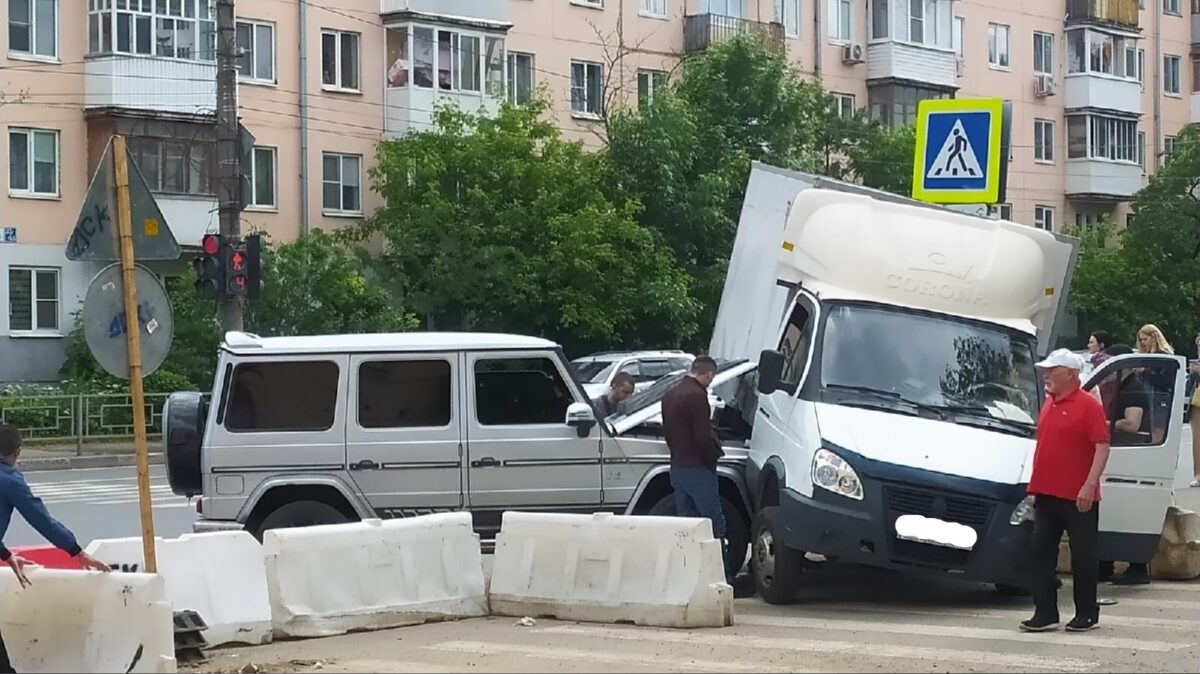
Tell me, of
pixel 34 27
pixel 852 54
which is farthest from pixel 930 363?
pixel 852 54

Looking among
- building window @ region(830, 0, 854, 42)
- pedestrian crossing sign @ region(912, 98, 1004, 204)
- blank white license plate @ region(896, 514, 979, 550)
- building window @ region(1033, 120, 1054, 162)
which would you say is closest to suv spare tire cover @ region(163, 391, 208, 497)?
blank white license plate @ region(896, 514, 979, 550)

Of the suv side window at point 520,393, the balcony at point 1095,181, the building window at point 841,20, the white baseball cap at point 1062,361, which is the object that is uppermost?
the building window at point 841,20

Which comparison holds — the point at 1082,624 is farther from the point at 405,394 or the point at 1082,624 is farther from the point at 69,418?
the point at 69,418

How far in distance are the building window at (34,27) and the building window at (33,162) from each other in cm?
163

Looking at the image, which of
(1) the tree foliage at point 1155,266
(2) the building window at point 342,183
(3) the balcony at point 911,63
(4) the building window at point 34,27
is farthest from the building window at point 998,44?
(4) the building window at point 34,27

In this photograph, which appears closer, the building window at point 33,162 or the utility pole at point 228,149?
the utility pole at point 228,149

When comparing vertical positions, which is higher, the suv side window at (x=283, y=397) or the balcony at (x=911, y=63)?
the balcony at (x=911, y=63)

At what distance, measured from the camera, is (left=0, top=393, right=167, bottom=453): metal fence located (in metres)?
34.2

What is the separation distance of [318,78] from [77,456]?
1359 cm

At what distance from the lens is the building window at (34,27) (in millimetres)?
38375

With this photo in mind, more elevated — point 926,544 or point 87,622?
point 926,544

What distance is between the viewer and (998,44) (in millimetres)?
62656

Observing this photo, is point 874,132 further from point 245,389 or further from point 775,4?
point 245,389

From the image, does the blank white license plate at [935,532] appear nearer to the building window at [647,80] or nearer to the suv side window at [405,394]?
the suv side window at [405,394]
